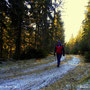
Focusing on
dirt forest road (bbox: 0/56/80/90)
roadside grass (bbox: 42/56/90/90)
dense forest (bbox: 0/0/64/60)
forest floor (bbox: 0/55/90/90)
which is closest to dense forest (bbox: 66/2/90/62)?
forest floor (bbox: 0/55/90/90)

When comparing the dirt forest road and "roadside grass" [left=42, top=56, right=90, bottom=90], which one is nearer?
"roadside grass" [left=42, top=56, right=90, bottom=90]

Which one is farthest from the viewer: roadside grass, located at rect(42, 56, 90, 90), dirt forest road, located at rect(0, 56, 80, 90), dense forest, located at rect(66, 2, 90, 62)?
dense forest, located at rect(66, 2, 90, 62)

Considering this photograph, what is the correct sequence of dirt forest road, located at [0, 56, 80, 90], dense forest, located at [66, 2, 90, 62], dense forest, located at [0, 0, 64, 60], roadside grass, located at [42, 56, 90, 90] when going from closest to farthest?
roadside grass, located at [42, 56, 90, 90] → dirt forest road, located at [0, 56, 80, 90] → dense forest, located at [0, 0, 64, 60] → dense forest, located at [66, 2, 90, 62]

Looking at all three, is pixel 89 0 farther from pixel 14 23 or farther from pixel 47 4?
pixel 14 23

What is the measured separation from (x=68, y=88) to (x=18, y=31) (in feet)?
40.4

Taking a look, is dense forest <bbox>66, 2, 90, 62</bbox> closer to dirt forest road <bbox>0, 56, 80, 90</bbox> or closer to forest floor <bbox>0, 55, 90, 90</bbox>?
forest floor <bbox>0, 55, 90, 90</bbox>

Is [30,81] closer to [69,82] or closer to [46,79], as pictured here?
[46,79]

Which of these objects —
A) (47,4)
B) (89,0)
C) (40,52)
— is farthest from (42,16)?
(89,0)

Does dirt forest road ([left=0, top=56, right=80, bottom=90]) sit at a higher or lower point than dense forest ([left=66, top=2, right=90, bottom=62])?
lower

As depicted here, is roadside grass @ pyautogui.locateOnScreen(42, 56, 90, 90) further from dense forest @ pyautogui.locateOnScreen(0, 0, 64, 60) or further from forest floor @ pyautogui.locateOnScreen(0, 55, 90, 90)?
dense forest @ pyautogui.locateOnScreen(0, 0, 64, 60)

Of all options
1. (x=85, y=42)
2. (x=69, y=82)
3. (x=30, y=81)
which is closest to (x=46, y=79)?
(x=30, y=81)

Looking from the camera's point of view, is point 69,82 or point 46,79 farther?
point 46,79

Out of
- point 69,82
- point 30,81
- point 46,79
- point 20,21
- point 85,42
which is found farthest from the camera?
point 85,42

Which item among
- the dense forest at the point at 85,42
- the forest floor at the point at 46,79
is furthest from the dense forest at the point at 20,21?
the dense forest at the point at 85,42
